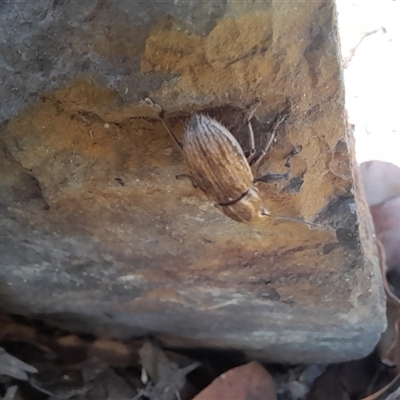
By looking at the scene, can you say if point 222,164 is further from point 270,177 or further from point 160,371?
point 160,371

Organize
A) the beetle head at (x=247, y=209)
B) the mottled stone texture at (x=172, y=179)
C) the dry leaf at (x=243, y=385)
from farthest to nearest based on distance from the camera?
the dry leaf at (x=243, y=385) → the beetle head at (x=247, y=209) → the mottled stone texture at (x=172, y=179)

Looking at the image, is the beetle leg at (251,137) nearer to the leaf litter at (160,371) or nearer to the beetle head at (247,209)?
the beetle head at (247,209)

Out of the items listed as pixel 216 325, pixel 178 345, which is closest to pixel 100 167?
pixel 216 325

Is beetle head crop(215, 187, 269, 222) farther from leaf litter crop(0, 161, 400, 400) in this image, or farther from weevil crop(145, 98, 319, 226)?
leaf litter crop(0, 161, 400, 400)

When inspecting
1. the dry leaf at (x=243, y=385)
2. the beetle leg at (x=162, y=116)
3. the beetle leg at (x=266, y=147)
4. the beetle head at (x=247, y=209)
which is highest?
the beetle leg at (x=162, y=116)

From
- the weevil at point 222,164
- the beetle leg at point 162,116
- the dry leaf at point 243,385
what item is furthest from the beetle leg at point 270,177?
the dry leaf at point 243,385

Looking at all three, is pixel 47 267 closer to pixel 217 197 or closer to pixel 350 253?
Answer: pixel 217 197
